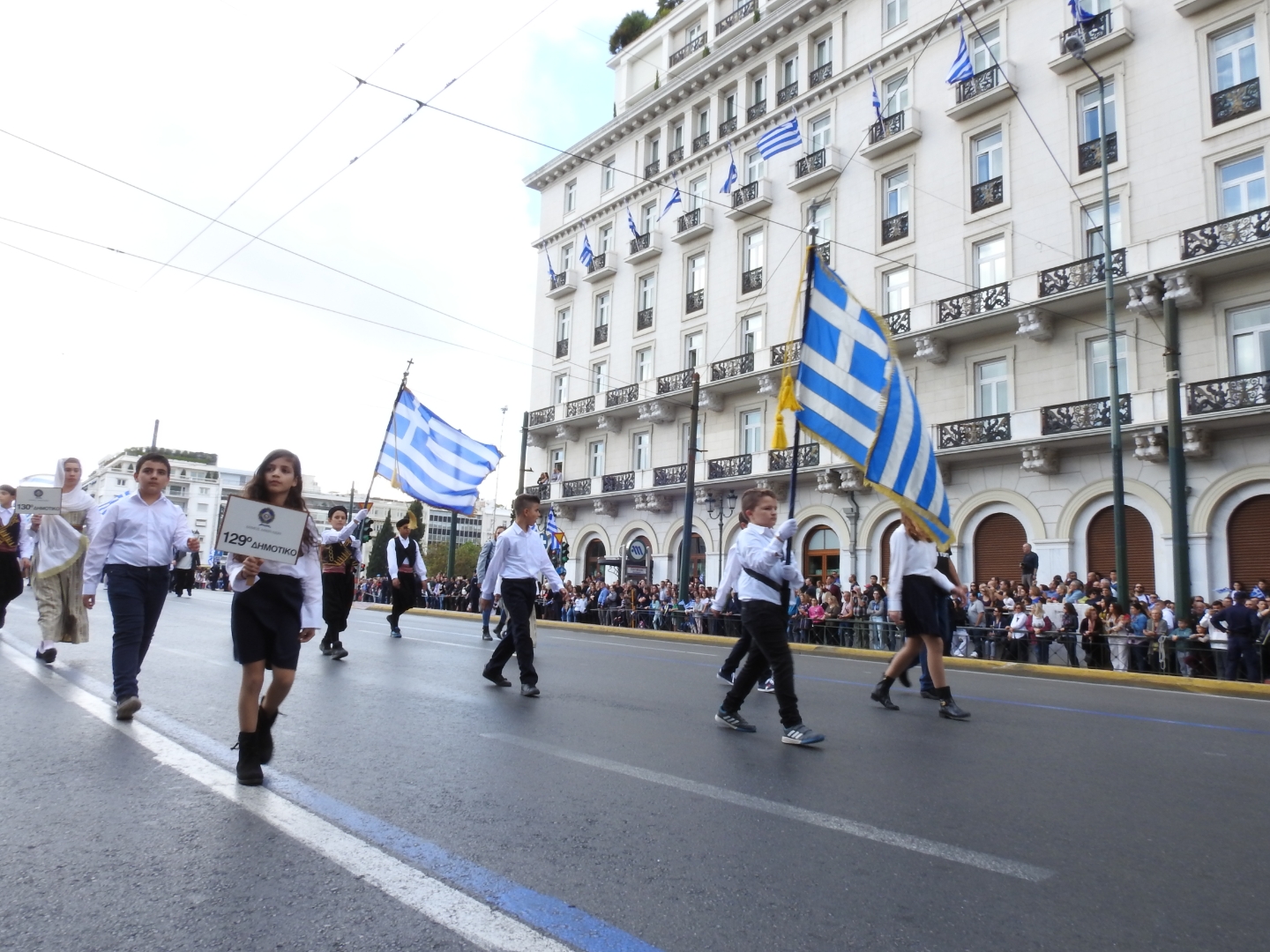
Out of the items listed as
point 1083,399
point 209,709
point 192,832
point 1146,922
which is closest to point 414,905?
point 192,832

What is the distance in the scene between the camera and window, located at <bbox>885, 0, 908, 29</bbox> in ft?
99.8

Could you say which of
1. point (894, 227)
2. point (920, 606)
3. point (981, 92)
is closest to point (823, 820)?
point (920, 606)

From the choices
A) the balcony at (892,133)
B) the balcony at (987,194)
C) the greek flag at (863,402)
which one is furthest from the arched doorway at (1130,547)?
the greek flag at (863,402)

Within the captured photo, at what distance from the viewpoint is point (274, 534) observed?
183 inches

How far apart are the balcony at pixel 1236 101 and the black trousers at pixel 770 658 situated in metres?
22.2

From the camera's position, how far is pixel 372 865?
3207 mm

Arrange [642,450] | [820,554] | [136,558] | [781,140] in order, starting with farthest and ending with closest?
[642,450]
[820,554]
[781,140]
[136,558]

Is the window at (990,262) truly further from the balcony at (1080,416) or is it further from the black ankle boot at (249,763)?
the black ankle boot at (249,763)

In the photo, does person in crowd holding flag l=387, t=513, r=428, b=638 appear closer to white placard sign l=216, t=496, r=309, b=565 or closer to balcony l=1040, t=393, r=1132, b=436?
white placard sign l=216, t=496, r=309, b=565

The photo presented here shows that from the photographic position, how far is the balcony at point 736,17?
36.4 meters

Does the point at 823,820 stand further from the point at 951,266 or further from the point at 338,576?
the point at 951,266

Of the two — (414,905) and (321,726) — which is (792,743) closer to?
(321,726)

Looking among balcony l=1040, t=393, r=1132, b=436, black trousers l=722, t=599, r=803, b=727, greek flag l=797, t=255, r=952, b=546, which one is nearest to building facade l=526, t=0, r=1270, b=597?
balcony l=1040, t=393, r=1132, b=436

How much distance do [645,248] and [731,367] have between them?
25.7ft
